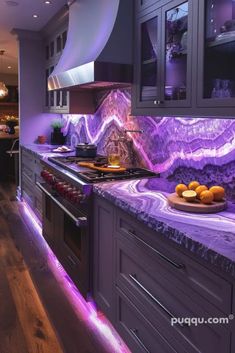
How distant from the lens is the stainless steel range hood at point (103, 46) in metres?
2.47

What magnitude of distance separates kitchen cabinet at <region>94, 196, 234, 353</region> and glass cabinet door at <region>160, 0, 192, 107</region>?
707 mm

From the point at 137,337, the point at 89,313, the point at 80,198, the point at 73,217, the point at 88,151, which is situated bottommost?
the point at 89,313

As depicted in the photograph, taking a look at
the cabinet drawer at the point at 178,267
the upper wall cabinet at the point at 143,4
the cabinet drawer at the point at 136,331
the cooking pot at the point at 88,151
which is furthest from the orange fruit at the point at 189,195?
the cooking pot at the point at 88,151

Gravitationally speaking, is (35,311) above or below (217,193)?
below

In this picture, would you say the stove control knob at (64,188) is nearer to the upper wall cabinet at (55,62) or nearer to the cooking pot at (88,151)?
the cooking pot at (88,151)

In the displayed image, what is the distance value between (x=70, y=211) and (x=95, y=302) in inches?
26.4

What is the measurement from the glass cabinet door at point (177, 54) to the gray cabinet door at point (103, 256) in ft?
2.40

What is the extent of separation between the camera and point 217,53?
68.9 inches

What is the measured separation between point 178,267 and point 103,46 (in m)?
1.67

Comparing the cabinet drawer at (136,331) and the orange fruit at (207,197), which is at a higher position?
the orange fruit at (207,197)

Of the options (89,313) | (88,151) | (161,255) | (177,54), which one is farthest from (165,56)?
(89,313)

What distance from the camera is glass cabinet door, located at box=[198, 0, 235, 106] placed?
5.45 ft

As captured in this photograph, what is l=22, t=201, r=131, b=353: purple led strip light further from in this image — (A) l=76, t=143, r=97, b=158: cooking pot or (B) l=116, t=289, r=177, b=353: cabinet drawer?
(A) l=76, t=143, r=97, b=158: cooking pot

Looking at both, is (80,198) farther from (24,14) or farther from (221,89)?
(24,14)
